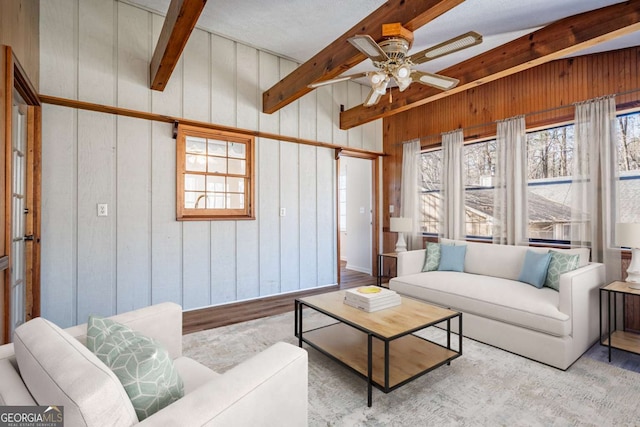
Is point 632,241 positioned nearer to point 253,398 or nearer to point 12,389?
point 253,398

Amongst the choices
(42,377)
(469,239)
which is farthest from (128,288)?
(469,239)

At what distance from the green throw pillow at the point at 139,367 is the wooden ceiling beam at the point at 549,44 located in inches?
137

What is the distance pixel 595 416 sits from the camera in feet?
5.84

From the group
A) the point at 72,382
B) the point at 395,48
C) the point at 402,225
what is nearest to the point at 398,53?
the point at 395,48

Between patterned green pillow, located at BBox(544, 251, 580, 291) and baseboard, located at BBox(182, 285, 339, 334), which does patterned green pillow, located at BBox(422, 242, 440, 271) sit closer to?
patterned green pillow, located at BBox(544, 251, 580, 291)

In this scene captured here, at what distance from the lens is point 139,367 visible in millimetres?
984

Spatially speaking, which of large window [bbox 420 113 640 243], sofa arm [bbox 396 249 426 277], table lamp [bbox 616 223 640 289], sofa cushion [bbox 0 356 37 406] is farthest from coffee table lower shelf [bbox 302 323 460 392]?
large window [bbox 420 113 640 243]

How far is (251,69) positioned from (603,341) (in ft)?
15.3

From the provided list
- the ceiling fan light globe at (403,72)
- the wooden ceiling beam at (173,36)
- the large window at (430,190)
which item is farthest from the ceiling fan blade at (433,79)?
the large window at (430,190)

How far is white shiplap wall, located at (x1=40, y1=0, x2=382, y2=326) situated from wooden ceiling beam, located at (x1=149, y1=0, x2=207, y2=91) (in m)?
0.31

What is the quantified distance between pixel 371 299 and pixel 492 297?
120 cm

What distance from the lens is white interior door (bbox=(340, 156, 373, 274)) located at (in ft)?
19.4

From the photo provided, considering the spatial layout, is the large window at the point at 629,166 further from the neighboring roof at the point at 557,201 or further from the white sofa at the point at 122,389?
the white sofa at the point at 122,389

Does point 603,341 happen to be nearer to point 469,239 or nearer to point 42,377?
point 469,239
